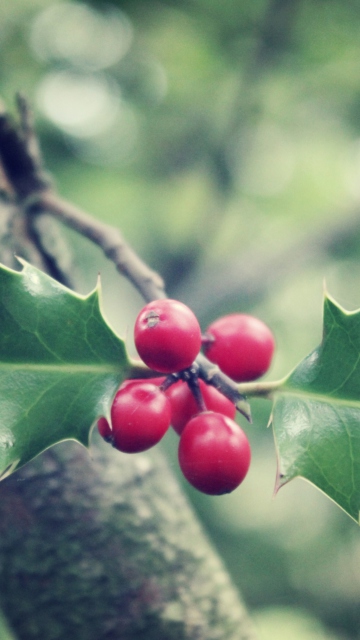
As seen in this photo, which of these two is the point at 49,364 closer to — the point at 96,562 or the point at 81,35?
the point at 96,562

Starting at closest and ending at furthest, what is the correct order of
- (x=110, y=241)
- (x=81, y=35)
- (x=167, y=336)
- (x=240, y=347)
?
1. (x=167, y=336)
2. (x=240, y=347)
3. (x=110, y=241)
4. (x=81, y=35)

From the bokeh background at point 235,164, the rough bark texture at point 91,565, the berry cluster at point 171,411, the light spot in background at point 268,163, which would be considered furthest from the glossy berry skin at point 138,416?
the light spot in background at point 268,163

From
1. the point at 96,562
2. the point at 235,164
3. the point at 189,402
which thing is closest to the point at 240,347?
the point at 189,402

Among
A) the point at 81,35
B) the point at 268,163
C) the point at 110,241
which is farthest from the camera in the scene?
the point at 268,163

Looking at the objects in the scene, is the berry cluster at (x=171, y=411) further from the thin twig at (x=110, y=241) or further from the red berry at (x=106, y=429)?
the thin twig at (x=110, y=241)

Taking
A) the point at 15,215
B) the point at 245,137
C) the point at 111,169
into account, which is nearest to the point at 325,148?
the point at 245,137

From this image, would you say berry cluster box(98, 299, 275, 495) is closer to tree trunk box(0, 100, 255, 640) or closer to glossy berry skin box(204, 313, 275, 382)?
glossy berry skin box(204, 313, 275, 382)
